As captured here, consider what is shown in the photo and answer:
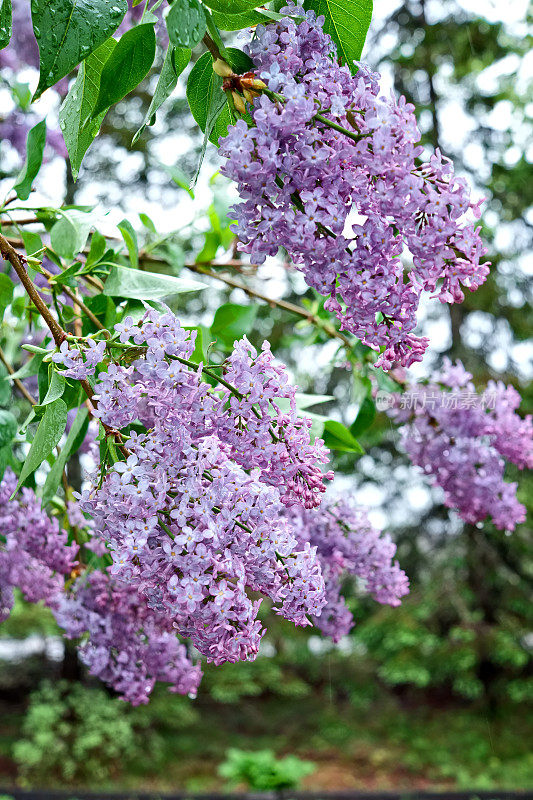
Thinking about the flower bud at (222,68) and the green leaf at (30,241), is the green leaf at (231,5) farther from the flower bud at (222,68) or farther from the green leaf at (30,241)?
the green leaf at (30,241)

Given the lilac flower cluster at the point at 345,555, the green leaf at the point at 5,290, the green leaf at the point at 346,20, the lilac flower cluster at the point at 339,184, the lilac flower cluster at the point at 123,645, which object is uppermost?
the green leaf at the point at 346,20

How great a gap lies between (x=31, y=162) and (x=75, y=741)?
668 centimetres

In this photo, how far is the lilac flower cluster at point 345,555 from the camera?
1289mm

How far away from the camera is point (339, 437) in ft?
4.19

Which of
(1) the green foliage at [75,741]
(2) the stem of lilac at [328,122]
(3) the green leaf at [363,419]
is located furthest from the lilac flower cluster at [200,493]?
(1) the green foliage at [75,741]

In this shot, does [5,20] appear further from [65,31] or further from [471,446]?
[471,446]

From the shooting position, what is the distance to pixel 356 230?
762 mm

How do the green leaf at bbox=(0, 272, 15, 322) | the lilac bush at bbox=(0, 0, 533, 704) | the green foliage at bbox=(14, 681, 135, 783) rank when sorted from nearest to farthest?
the lilac bush at bbox=(0, 0, 533, 704) < the green leaf at bbox=(0, 272, 15, 322) < the green foliage at bbox=(14, 681, 135, 783)

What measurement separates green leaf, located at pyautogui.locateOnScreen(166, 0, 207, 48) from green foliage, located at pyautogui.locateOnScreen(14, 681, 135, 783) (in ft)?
22.2

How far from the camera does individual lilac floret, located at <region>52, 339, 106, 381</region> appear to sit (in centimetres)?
79

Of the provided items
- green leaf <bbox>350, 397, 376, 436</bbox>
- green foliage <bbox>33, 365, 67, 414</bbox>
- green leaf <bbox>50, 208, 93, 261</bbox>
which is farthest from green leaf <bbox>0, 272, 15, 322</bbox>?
green leaf <bbox>350, 397, 376, 436</bbox>

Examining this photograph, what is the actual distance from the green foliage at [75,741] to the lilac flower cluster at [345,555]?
590 centimetres

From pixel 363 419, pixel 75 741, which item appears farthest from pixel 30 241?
pixel 75 741

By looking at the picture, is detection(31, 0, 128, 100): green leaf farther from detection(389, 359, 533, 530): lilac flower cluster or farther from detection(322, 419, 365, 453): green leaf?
detection(389, 359, 533, 530): lilac flower cluster
